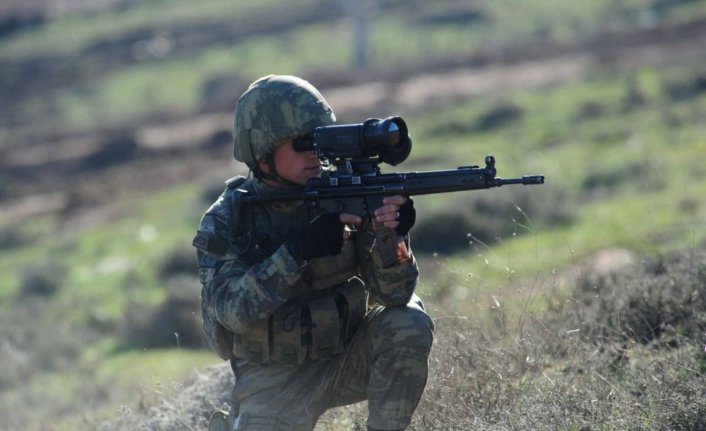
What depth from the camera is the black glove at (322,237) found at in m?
5.07

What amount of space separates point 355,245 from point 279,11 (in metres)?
54.9

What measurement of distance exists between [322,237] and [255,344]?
67 centimetres

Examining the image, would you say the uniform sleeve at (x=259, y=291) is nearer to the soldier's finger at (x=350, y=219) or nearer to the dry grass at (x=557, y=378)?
the soldier's finger at (x=350, y=219)

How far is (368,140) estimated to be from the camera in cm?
511

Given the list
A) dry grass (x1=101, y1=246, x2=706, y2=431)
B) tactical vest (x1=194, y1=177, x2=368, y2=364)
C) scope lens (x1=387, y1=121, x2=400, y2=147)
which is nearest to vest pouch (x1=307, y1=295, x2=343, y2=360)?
tactical vest (x1=194, y1=177, x2=368, y2=364)

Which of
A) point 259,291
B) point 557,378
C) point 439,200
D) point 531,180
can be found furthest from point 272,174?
point 439,200

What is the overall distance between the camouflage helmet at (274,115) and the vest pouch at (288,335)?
65cm

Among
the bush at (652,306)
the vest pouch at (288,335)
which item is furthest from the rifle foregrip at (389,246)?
the bush at (652,306)

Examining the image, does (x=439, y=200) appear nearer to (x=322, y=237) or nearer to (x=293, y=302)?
(x=293, y=302)

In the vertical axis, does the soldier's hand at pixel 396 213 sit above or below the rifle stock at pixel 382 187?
below

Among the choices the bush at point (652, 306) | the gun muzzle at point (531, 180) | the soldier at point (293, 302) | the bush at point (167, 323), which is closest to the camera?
the gun muzzle at point (531, 180)

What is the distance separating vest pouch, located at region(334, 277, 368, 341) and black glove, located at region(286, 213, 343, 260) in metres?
0.52

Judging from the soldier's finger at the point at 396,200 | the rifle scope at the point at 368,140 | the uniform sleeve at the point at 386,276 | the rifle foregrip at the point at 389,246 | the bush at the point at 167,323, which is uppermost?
the rifle scope at the point at 368,140

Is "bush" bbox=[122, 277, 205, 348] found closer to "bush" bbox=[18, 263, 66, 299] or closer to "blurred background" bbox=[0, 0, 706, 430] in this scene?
"blurred background" bbox=[0, 0, 706, 430]
